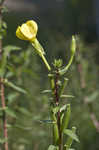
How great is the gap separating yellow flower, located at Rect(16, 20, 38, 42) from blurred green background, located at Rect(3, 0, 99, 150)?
0.55ft

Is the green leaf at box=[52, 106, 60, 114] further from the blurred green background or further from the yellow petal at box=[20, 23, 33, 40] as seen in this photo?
the yellow petal at box=[20, 23, 33, 40]

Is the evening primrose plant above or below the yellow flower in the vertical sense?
below

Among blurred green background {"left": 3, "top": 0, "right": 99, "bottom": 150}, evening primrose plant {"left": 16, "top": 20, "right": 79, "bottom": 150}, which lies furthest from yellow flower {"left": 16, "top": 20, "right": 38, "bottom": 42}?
blurred green background {"left": 3, "top": 0, "right": 99, "bottom": 150}

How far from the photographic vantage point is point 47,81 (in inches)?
151

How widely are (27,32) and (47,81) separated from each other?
118 inches

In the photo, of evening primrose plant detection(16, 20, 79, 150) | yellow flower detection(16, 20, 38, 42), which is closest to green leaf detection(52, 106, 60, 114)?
evening primrose plant detection(16, 20, 79, 150)

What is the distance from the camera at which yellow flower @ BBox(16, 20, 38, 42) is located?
833 mm

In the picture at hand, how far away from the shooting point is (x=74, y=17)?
757cm

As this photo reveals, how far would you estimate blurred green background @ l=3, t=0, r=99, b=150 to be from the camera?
69.6 inches

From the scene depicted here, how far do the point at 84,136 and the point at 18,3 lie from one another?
10616 mm

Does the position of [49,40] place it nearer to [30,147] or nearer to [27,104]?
[27,104]

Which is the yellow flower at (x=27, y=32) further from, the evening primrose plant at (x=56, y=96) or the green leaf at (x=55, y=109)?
the green leaf at (x=55, y=109)

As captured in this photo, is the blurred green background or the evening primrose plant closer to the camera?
the evening primrose plant

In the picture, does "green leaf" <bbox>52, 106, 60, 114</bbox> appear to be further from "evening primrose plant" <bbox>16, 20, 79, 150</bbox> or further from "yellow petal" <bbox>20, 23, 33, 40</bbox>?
"yellow petal" <bbox>20, 23, 33, 40</bbox>
